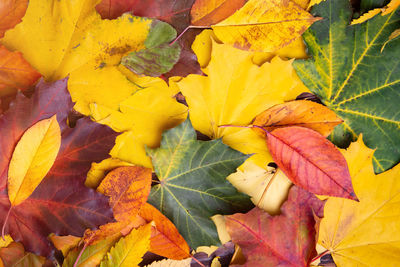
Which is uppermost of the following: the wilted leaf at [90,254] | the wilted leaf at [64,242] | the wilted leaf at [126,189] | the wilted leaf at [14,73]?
the wilted leaf at [14,73]

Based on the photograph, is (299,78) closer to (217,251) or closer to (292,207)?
(292,207)

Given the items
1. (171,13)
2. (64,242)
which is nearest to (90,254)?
(64,242)

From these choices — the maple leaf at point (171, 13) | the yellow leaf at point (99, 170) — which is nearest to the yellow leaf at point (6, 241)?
the yellow leaf at point (99, 170)

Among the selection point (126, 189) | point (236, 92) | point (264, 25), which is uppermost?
point (264, 25)

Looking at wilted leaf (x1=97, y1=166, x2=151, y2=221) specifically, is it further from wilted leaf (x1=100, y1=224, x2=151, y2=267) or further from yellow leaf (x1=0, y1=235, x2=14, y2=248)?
yellow leaf (x1=0, y1=235, x2=14, y2=248)

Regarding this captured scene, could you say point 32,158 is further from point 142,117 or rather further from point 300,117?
point 300,117

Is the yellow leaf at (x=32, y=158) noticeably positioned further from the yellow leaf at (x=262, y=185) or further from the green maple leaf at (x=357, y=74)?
the green maple leaf at (x=357, y=74)
